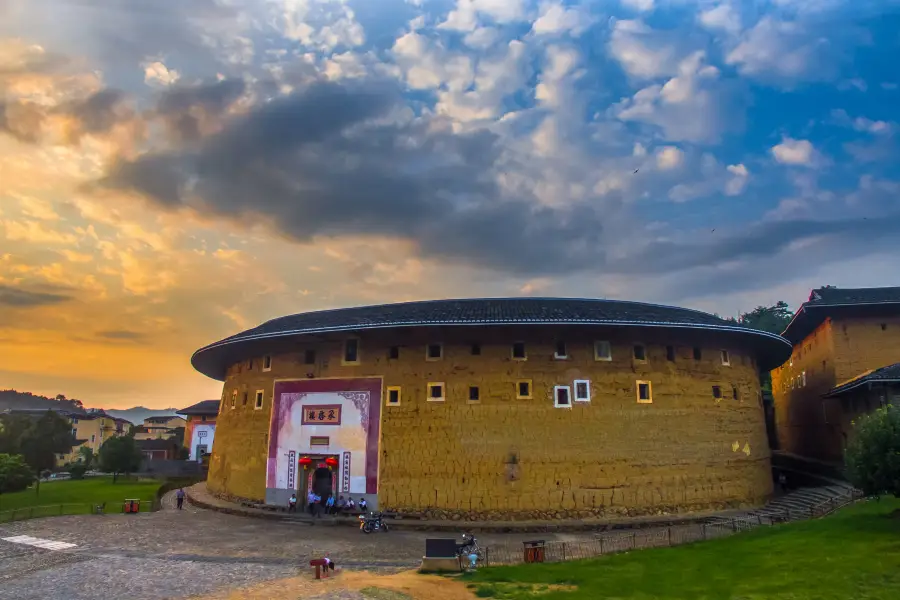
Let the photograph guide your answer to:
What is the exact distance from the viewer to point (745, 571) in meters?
12.6

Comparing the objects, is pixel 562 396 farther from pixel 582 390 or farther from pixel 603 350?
pixel 603 350

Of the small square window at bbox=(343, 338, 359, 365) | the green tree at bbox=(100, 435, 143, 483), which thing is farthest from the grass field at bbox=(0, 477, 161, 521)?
the small square window at bbox=(343, 338, 359, 365)

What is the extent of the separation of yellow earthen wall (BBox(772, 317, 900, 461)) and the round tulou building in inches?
223

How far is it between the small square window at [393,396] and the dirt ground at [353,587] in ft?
33.4

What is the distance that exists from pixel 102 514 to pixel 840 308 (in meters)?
36.9

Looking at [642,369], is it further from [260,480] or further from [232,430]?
[232,430]

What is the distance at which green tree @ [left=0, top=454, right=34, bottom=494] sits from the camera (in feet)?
92.5

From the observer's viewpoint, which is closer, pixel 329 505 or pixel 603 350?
pixel 329 505

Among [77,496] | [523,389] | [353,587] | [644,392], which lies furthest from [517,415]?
[77,496]

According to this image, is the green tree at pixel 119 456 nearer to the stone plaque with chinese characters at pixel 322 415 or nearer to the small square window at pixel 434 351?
the stone plaque with chinese characters at pixel 322 415

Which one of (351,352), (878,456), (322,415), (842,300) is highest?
(842,300)

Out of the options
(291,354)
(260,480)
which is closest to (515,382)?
(291,354)

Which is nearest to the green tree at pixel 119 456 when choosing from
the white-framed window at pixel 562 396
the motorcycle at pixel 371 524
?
the motorcycle at pixel 371 524

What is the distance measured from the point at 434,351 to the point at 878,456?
1560 centimetres
